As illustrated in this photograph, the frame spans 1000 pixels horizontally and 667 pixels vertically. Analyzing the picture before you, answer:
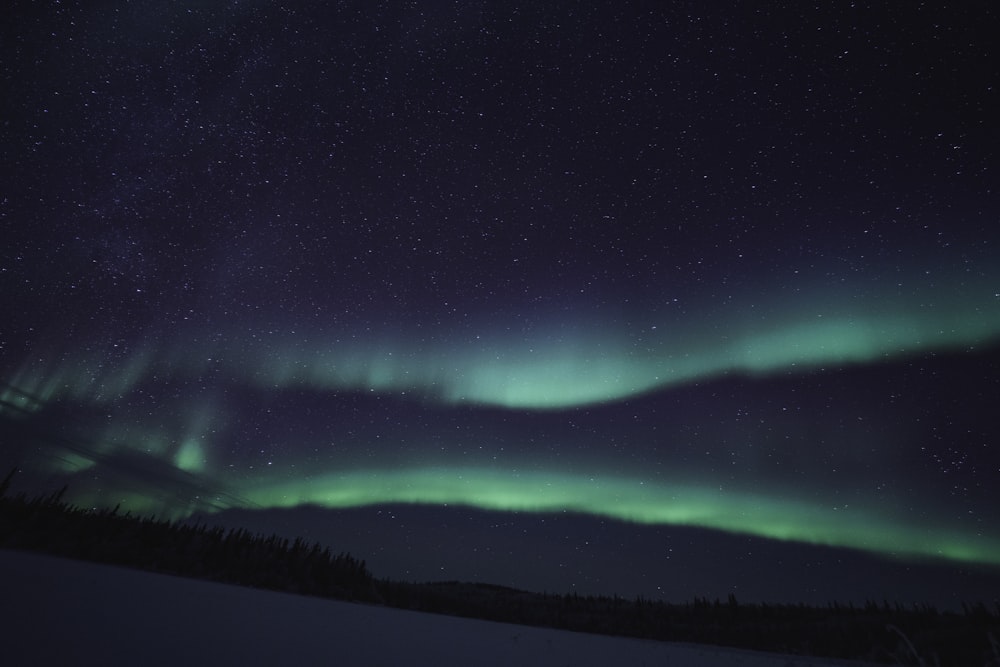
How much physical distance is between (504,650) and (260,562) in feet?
183

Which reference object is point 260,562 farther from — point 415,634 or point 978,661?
point 978,661

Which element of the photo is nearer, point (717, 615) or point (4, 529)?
point (4, 529)

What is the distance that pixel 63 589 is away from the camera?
1280 cm

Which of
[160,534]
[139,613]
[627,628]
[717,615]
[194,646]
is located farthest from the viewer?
[717,615]

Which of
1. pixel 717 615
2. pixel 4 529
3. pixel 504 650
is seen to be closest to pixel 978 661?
pixel 504 650

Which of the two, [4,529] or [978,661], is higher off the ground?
[4,529]

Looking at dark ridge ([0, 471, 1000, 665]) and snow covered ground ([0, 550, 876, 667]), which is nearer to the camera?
snow covered ground ([0, 550, 876, 667])

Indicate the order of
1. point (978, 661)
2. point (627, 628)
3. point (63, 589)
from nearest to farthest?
point (63, 589) < point (978, 661) < point (627, 628)

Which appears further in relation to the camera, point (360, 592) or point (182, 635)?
point (360, 592)

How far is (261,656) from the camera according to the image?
387 inches

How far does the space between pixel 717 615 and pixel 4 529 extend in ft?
348

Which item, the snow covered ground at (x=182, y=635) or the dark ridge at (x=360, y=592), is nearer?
the snow covered ground at (x=182, y=635)

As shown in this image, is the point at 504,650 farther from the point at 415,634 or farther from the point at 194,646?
the point at 194,646

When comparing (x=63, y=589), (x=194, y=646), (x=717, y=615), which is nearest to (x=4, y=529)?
(x=63, y=589)
